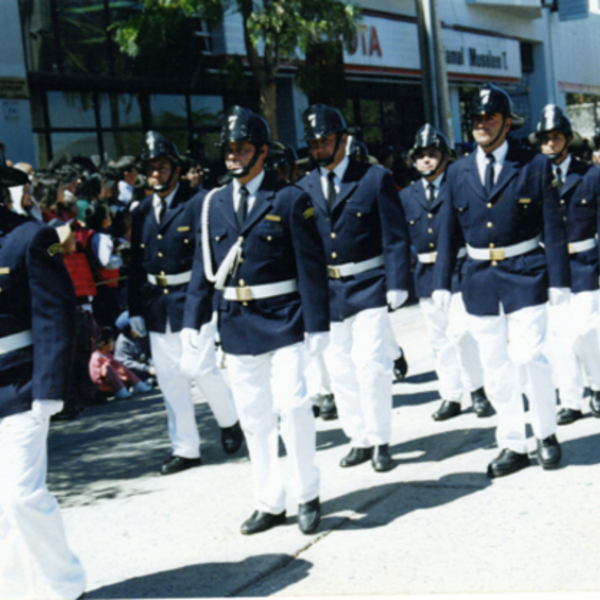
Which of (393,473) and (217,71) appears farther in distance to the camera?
(217,71)

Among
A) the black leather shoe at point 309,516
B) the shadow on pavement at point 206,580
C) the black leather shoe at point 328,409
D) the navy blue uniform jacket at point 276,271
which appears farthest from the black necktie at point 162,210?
the shadow on pavement at point 206,580

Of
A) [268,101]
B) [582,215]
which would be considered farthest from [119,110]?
[582,215]

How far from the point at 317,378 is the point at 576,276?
2107 mm

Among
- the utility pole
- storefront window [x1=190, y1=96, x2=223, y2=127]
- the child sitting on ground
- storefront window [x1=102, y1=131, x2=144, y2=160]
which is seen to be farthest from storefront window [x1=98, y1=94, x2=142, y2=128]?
the child sitting on ground

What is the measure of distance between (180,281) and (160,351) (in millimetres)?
482

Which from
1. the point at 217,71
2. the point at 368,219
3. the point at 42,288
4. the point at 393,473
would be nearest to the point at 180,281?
the point at 368,219

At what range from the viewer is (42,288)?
392 centimetres

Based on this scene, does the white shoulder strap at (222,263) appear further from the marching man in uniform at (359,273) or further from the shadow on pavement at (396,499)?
the shadow on pavement at (396,499)

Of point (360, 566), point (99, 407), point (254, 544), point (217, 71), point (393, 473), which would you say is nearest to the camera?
point (360, 566)

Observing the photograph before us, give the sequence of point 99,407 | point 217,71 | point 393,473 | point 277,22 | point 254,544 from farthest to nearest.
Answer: point 217,71, point 277,22, point 99,407, point 393,473, point 254,544

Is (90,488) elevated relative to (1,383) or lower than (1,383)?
lower

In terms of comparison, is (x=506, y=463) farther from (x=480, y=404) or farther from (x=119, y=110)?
(x=119, y=110)

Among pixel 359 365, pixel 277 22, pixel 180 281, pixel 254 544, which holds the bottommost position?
pixel 254 544

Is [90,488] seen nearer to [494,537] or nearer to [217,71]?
[494,537]
